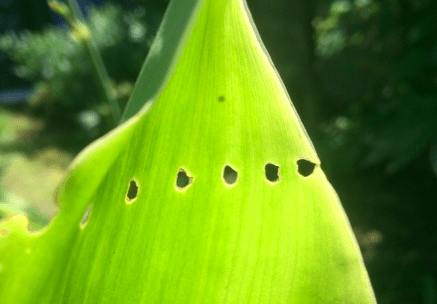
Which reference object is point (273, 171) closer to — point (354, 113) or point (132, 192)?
point (132, 192)

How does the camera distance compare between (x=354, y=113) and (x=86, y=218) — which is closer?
(x=86, y=218)

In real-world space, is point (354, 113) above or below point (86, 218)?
above

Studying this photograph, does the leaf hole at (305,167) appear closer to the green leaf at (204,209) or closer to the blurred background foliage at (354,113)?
the green leaf at (204,209)

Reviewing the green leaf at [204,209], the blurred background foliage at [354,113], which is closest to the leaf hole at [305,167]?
the green leaf at [204,209]

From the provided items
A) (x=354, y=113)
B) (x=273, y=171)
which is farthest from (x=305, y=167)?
(x=354, y=113)

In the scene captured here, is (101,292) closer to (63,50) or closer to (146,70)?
(146,70)

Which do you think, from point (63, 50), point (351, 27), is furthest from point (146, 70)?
point (63, 50)
